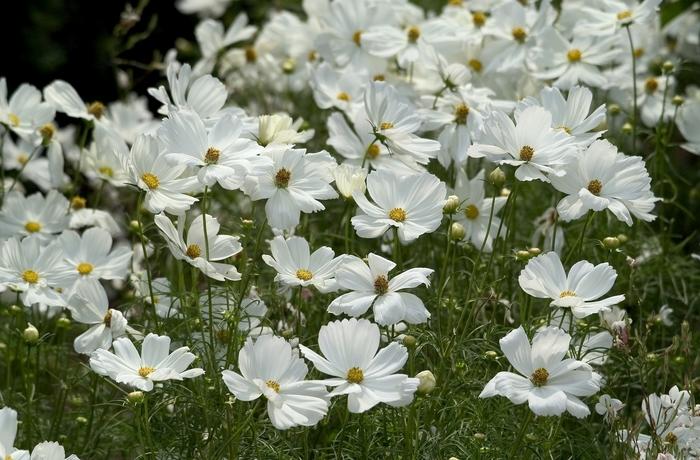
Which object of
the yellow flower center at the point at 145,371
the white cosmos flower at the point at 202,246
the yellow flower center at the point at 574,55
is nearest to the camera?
the yellow flower center at the point at 145,371

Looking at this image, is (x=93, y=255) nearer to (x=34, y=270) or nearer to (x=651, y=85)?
(x=34, y=270)

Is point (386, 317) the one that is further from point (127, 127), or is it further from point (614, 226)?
point (127, 127)

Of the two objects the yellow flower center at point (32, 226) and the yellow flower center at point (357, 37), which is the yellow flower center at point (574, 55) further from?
the yellow flower center at point (32, 226)

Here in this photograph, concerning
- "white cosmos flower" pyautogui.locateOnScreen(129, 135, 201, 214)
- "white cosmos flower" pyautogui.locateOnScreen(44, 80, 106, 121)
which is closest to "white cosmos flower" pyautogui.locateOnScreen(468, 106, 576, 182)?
"white cosmos flower" pyautogui.locateOnScreen(129, 135, 201, 214)

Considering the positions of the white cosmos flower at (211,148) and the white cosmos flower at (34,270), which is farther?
the white cosmos flower at (34,270)

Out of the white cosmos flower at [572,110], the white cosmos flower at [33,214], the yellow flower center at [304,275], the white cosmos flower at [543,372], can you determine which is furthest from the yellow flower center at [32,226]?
the white cosmos flower at [543,372]

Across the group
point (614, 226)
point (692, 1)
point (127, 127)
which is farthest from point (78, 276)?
point (692, 1)

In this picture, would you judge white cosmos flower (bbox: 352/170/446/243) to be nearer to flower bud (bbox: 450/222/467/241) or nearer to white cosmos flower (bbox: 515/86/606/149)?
flower bud (bbox: 450/222/467/241)
